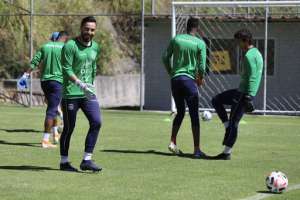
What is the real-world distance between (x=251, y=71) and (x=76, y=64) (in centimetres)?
291

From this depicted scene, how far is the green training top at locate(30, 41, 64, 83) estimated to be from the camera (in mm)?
14234

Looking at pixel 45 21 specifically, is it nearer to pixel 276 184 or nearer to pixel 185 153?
pixel 185 153

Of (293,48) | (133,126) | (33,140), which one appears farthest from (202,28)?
(33,140)

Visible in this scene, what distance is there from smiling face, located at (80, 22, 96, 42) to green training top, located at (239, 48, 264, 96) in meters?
2.72

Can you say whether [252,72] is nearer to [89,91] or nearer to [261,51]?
[89,91]

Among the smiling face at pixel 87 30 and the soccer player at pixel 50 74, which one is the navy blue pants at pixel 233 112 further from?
the soccer player at pixel 50 74

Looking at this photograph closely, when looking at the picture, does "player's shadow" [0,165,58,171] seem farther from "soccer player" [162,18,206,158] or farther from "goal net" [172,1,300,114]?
"goal net" [172,1,300,114]

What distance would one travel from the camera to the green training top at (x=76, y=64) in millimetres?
11039

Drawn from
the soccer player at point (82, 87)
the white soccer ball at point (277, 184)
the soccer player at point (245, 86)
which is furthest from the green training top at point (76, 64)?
the white soccer ball at point (277, 184)

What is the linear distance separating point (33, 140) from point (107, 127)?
10.8 ft

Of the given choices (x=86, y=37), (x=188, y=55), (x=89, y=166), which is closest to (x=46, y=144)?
(x=188, y=55)

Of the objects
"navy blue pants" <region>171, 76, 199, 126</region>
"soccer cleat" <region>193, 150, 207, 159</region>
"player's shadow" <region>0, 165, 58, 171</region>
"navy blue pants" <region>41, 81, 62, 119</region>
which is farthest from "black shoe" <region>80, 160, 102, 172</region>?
"navy blue pants" <region>41, 81, 62, 119</region>

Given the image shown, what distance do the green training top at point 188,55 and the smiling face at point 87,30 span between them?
103 inches

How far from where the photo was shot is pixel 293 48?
26.7 meters
